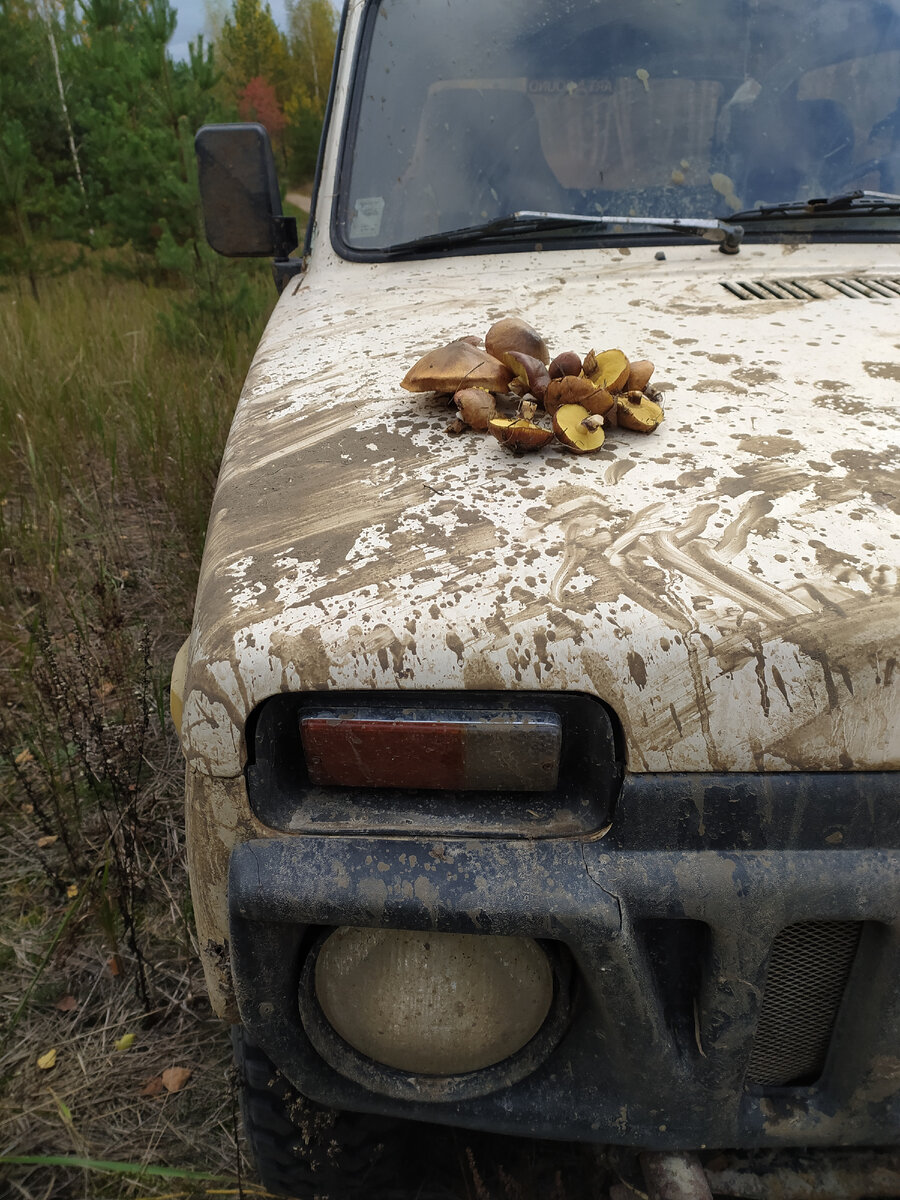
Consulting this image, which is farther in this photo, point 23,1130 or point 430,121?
point 430,121

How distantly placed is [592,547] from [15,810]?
191 centimetres

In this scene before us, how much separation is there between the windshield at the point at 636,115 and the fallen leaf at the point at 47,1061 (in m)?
1.80

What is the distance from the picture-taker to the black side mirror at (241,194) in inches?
81.0

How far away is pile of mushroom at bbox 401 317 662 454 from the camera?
1.12m

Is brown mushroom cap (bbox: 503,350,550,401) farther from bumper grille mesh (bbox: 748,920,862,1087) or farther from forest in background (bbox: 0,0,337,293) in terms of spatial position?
forest in background (bbox: 0,0,337,293)

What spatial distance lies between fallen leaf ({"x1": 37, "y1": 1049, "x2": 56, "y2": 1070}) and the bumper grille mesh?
130 cm

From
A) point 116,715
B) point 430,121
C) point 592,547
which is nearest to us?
point 592,547

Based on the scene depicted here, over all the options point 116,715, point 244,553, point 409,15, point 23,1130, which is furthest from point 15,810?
point 409,15

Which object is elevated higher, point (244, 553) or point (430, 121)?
point (430, 121)

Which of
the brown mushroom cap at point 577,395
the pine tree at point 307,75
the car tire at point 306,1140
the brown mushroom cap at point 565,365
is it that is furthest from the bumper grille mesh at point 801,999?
the pine tree at point 307,75

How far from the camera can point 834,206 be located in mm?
1788

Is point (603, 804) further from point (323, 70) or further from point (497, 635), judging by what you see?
point (323, 70)

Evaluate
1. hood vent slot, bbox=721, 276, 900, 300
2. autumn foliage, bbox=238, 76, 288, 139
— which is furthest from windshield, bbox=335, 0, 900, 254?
autumn foliage, bbox=238, 76, 288, 139

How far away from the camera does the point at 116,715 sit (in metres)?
2.46
